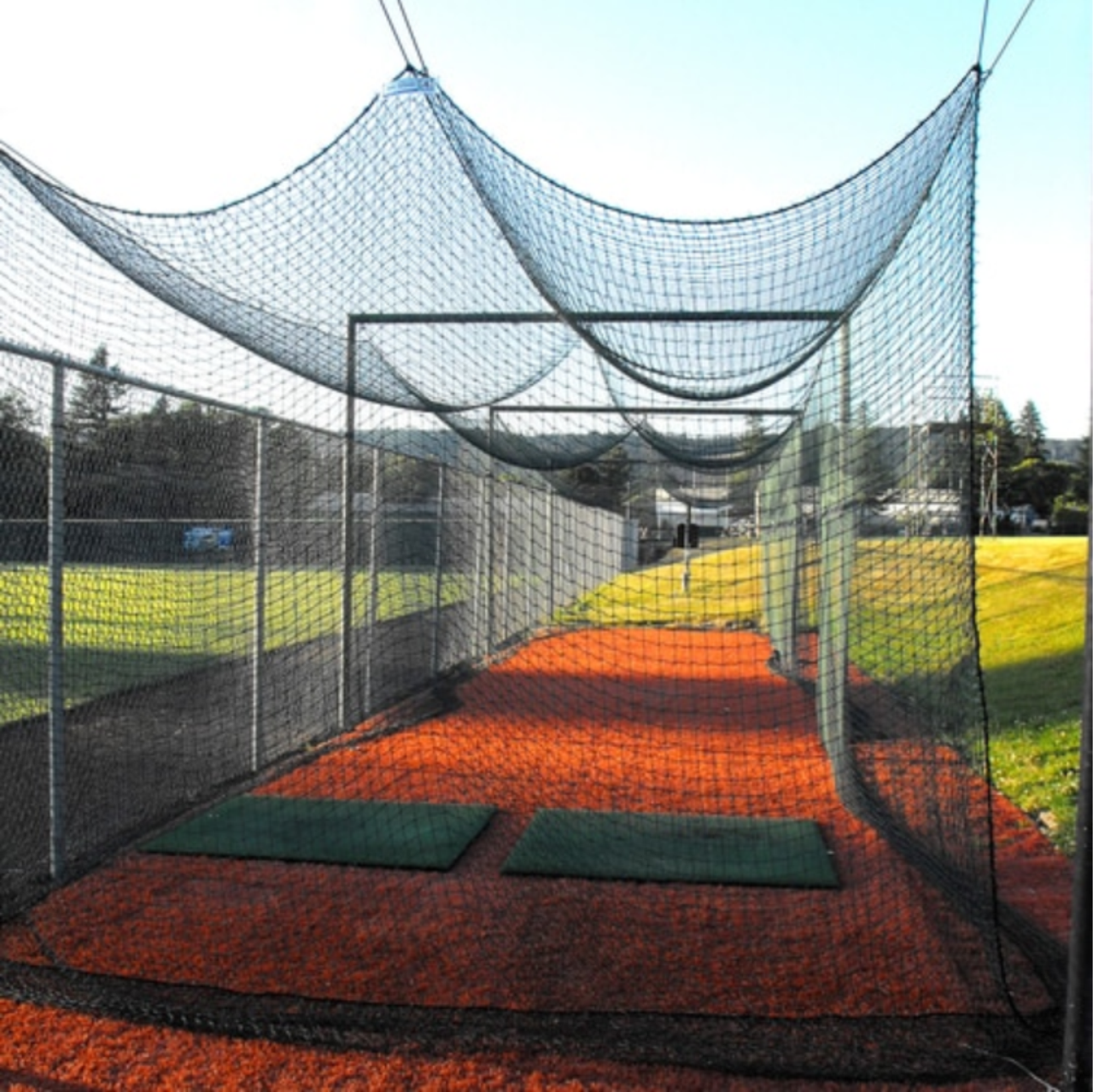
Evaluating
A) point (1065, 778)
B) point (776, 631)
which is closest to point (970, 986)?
point (1065, 778)

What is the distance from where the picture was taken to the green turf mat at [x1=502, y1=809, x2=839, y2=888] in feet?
13.3

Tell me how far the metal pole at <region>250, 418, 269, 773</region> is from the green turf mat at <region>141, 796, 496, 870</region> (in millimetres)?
519

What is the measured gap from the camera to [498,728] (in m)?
6.99

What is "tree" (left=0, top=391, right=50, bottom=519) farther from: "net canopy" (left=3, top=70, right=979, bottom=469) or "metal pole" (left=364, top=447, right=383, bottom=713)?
"metal pole" (left=364, top=447, right=383, bottom=713)

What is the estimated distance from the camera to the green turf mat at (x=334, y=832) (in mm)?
4219

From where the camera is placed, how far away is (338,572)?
267 inches

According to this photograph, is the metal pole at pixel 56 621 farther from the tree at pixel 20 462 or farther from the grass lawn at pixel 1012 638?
the grass lawn at pixel 1012 638

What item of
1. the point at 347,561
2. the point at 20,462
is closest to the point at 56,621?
the point at 20,462

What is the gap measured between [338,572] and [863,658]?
136 inches

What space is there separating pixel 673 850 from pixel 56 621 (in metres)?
2.69

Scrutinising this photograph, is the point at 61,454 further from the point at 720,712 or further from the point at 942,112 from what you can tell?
the point at 720,712

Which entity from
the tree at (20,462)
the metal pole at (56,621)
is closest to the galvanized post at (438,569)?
the tree at (20,462)

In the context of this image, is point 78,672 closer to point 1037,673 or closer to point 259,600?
point 259,600

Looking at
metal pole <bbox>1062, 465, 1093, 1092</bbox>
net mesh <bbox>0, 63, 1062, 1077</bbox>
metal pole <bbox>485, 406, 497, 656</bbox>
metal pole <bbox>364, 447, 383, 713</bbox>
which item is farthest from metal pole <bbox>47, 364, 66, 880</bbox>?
metal pole <bbox>485, 406, 497, 656</bbox>
